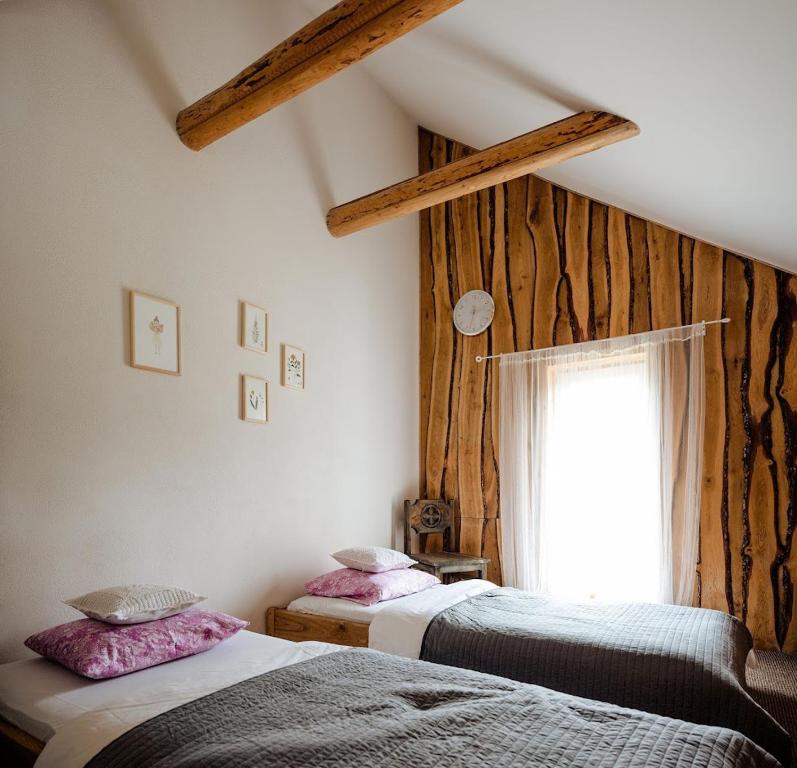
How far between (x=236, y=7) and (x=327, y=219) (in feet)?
3.99

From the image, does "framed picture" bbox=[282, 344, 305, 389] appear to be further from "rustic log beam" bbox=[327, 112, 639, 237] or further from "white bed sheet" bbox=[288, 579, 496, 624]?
"white bed sheet" bbox=[288, 579, 496, 624]

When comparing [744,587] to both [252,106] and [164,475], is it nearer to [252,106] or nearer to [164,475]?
[164,475]

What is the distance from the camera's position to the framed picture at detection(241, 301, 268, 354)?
321 cm

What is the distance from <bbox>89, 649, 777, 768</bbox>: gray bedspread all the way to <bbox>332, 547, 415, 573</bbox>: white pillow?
1427 mm

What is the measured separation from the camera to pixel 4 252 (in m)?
2.21

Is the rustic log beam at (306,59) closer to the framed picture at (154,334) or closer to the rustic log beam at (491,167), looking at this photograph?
Result: the framed picture at (154,334)

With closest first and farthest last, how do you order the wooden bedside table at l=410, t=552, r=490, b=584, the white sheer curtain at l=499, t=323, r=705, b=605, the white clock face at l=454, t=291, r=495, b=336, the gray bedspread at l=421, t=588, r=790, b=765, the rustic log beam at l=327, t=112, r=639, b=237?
the gray bedspread at l=421, t=588, r=790, b=765 → the rustic log beam at l=327, t=112, r=639, b=237 → the white sheer curtain at l=499, t=323, r=705, b=605 → the wooden bedside table at l=410, t=552, r=490, b=584 → the white clock face at l=454, t=291, r=495, b=336

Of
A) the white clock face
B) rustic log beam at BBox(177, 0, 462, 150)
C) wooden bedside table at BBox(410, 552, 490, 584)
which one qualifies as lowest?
wooden bedside table at BBox(410, 552, 490, 584)

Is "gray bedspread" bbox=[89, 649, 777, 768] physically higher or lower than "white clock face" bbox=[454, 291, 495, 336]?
lower

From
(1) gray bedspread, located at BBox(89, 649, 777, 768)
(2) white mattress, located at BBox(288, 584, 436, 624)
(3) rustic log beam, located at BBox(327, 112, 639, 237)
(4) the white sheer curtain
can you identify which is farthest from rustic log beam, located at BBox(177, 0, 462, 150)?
(4) the white sheer curtain

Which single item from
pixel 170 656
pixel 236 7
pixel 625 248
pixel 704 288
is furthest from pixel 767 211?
pixel 170 656

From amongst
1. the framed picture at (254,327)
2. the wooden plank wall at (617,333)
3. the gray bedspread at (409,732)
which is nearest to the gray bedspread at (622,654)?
the gray bedspread at (409,732)

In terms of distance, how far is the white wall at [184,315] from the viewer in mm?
2277

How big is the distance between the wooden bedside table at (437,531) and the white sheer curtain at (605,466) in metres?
0.32
